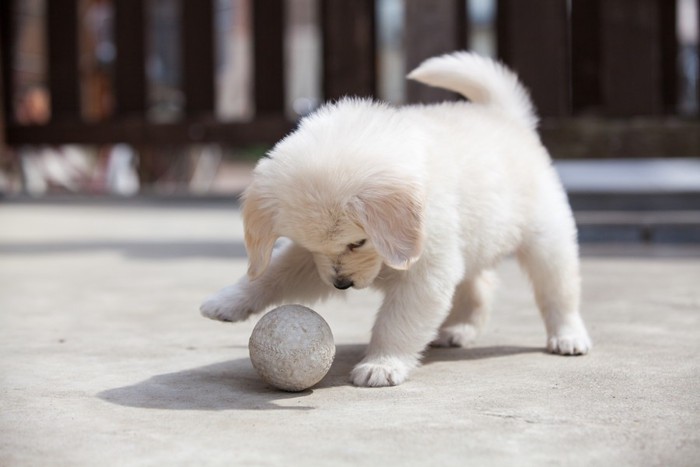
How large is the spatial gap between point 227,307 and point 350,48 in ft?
12.6

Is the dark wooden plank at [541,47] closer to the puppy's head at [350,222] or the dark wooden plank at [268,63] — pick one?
the dark wooden plank at [268,63]

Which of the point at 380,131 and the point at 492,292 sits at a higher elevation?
the point at 380,131

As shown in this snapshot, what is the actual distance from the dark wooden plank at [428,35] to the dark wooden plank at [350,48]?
0.61 m

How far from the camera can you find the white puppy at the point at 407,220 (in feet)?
9.12

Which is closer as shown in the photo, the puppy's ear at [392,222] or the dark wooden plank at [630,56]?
the puppy's ear at [392,222]

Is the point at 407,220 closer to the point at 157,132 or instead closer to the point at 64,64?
the point at 157,132

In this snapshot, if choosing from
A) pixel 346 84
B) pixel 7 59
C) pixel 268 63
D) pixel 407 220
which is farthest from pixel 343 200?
pixel 7 59

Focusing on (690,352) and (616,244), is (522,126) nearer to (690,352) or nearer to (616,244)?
(690,352)

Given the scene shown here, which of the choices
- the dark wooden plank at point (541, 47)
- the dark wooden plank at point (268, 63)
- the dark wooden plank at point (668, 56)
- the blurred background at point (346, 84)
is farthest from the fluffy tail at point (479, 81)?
the dark wooden plank at point (668, 56)

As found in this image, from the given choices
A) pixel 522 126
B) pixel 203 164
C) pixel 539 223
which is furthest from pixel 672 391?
pixel 203 164

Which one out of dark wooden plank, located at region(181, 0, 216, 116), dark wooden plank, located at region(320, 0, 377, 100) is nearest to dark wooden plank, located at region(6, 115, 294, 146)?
dark wooden plank, located at region(181, 0, 216, 116)

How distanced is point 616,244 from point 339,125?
4028mm

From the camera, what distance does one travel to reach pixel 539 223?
3.43 metres

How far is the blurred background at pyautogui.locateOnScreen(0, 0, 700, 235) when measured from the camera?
649 cm
